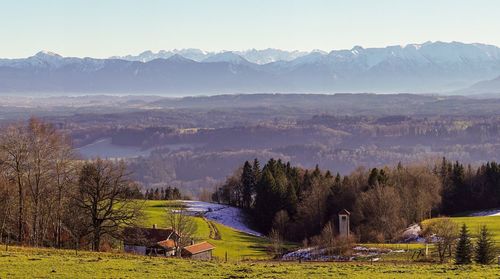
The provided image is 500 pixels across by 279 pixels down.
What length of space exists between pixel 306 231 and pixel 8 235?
38.9 meters

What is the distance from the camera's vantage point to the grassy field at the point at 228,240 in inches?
2391

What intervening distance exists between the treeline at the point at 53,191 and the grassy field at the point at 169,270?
9452mm

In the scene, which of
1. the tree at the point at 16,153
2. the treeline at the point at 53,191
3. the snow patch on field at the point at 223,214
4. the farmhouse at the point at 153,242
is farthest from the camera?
the snow patch on field at the point at 223,214

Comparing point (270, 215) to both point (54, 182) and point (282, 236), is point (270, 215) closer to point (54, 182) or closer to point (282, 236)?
point (282, 236)

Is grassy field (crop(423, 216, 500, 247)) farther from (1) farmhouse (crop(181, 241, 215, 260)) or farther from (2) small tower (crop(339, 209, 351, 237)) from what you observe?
(1) farmhouse (crop(181, 241, 215, 260))

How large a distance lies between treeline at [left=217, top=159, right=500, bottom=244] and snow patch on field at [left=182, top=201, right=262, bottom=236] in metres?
2.31

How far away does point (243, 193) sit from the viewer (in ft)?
325

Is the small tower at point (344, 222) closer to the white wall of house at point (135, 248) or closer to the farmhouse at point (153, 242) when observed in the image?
the farmhouse at point (153, 242)

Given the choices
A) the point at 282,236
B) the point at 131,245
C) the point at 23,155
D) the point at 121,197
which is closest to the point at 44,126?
the point at 23,155

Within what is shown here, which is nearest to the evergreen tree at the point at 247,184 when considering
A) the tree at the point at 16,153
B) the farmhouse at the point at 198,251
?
the farmhouse at the point at 198,251

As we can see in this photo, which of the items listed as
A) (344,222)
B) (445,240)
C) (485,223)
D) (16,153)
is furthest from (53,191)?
(485,223)

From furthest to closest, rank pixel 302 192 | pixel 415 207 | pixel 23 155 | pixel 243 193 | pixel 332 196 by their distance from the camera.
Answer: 1. pixel 243 193
2. pixel 302 192
3. pixel 332 196
4. pixel 415 207
5. pixel 23 155

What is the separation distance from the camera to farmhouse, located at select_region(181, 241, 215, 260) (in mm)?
54281

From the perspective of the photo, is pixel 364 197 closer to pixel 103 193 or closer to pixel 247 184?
pixel 247 184
